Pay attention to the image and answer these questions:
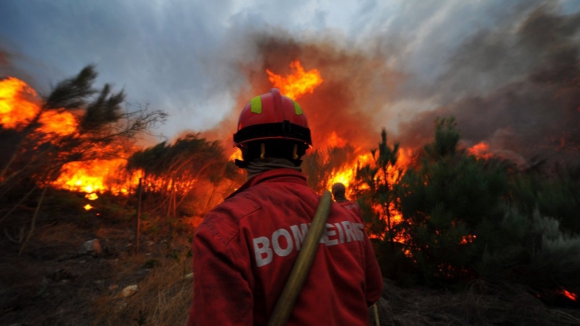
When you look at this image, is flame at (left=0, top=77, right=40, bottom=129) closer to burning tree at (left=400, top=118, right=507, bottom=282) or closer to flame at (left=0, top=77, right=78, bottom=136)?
flame at (left=0, top=77, right=78, bottom=136)

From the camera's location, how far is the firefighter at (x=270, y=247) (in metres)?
0.80

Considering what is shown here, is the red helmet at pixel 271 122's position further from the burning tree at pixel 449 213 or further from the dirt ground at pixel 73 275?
the burning tree at pixel 449 213

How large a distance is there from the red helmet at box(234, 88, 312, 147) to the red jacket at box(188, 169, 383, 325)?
8.9 inches

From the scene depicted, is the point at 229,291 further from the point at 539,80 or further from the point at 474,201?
the point at 539,80

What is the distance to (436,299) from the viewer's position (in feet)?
12.2

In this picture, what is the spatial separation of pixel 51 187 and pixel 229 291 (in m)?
11.1

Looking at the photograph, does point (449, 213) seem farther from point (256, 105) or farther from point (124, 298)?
point (124, 298)

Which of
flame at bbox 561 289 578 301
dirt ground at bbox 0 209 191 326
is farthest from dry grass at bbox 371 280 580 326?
dirt ground at bbox 0 209 191 326

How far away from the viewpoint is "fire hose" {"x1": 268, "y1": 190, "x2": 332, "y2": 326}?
86cm

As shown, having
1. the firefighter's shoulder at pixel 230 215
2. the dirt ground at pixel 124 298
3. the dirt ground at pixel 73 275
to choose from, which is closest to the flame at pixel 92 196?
the dirt ground at pixel 73 275

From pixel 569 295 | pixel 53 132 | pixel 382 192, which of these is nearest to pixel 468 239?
pixel 569 295

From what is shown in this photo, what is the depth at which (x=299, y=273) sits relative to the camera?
912 millimetres

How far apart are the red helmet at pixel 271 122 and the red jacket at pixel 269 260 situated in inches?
8.9

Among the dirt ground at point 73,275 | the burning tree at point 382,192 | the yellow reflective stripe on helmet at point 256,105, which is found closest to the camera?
the yellow reflective stripe on helmet at point 256,105
